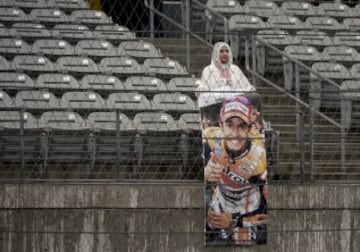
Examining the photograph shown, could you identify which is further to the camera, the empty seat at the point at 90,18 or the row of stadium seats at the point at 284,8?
the row of stadium seats at the point at 284,8

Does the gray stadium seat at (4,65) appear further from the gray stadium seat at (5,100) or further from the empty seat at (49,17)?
the empty seat at (49,17)

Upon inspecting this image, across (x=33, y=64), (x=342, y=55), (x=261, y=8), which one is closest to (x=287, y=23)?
(x=261, y=8)

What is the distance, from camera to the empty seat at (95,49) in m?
14.1

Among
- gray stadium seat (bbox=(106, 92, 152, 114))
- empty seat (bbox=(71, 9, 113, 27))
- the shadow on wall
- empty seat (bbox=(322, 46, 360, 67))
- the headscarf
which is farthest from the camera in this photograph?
the shadow on wall

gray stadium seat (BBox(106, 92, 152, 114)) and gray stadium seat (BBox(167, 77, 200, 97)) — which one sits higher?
gray stadium seat (BBox(167, 77, 200, 97))

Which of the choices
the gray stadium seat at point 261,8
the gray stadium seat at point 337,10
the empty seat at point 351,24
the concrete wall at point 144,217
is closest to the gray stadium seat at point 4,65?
the concrete wall at point 144,217

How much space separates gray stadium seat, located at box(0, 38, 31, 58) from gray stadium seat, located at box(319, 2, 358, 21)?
4.48 meters

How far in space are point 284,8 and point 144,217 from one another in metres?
5.83

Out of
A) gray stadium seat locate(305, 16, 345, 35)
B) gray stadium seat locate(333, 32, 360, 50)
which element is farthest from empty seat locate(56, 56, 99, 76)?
gray stadium seat locate(305, 16, 345, 35)

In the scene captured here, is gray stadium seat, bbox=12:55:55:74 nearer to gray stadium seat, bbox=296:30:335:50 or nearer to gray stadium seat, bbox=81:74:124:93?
gray stadium seat, bbox=81:74:124:93

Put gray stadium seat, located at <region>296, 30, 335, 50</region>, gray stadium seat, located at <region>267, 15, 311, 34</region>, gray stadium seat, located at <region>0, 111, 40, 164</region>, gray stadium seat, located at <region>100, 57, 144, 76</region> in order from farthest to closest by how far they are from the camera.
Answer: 1. gray stadium seat, located at <region>267, 15, 311, 34</region>
2. gray stadium seat, located at <region>296, 30, 335, 50</region>
3. gray stadium seat, located at <region>100, 57, 144, 76</region>
4. gray stadium seat, located at <region>0, 111, 40, 164</region>

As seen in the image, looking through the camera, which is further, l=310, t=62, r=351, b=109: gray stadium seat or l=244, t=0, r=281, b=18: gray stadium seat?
l=244, t=0, r=281, b=18: gray stadium seat

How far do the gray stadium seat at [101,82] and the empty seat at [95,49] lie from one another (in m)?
0.53

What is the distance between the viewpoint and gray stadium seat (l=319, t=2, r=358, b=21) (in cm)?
1680
